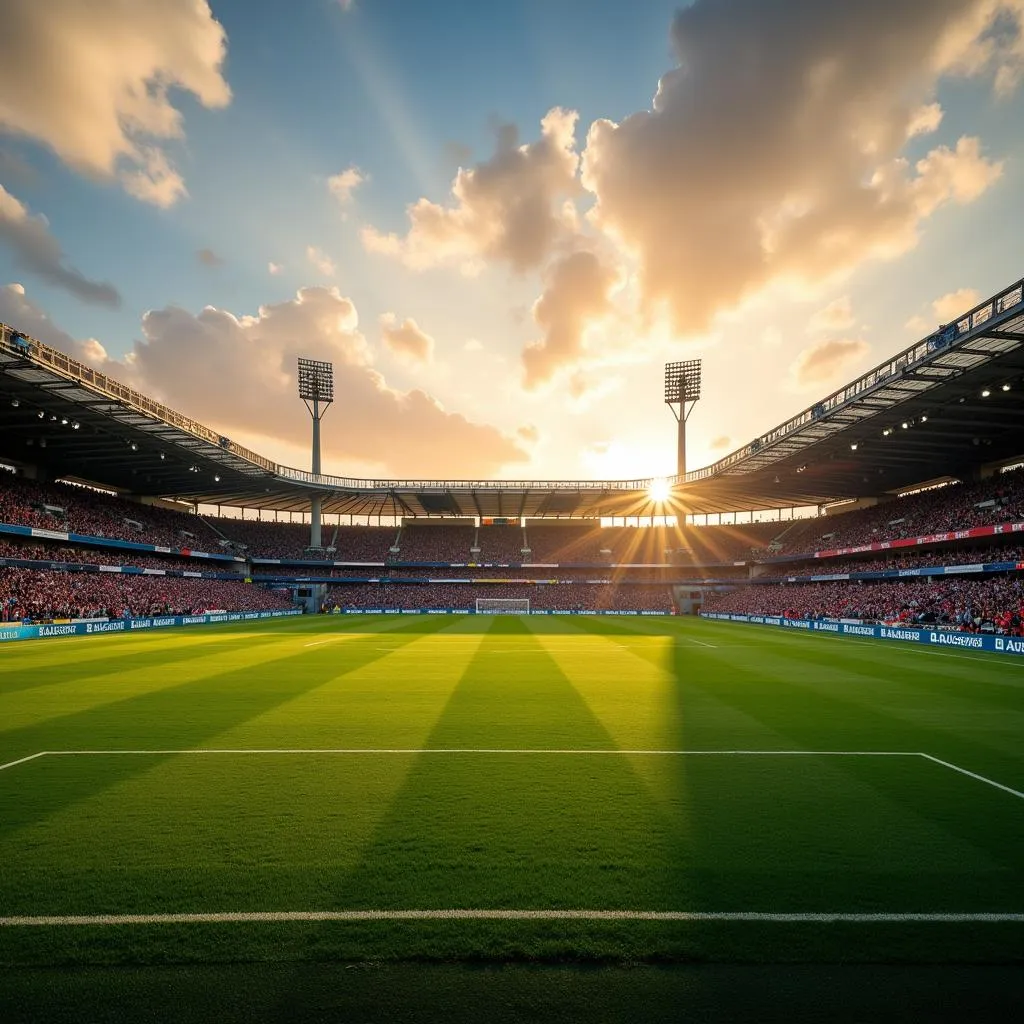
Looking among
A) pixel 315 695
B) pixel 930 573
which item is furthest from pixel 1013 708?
pixel 930 573

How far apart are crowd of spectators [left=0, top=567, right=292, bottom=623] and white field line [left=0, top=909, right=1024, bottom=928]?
32.9m

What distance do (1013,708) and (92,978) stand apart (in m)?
16.0

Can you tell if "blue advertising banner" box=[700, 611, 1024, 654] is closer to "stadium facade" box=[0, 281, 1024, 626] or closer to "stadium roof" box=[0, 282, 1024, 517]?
"stadium facade" box=[0, 281, 1024, 626]

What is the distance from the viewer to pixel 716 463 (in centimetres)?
4822

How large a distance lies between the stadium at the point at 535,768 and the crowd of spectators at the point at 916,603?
1.17 ft

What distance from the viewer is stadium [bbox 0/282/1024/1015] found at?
4.14 m

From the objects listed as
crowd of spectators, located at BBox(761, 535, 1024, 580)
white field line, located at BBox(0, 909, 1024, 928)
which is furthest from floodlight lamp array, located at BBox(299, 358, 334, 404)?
white field line, located at BBox(0, 909, 1024, 928)

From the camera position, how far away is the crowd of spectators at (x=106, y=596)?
31.0m

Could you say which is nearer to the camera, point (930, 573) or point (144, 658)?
point (144, 658)

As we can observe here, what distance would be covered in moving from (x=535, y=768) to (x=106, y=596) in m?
41.6

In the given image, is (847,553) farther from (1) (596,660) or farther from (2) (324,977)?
(2) (324,977)

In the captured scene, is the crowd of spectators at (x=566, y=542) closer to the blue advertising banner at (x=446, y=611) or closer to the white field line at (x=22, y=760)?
the blue advertising banner at (x=446, y=611)

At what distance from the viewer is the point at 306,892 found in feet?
14.6

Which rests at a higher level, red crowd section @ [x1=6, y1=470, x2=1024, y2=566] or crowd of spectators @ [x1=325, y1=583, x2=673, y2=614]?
red crowd section @ [x1=6, y1=470, x2=1024, y2=566]
